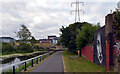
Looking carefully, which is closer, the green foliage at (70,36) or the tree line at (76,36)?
the tree line at (76,36)

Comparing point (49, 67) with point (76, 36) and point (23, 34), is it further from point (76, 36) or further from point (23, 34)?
point (23, 34)

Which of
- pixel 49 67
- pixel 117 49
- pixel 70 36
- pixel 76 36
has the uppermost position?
pixel 70 36

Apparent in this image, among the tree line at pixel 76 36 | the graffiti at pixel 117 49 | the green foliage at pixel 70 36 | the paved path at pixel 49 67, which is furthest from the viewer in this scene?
the green foliage at pixel 70 36

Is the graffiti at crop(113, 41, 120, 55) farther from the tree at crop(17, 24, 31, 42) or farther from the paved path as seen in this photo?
the tree at crop(17, 24, 31, 42)

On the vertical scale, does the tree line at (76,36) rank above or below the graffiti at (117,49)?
above

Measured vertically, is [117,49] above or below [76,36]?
below

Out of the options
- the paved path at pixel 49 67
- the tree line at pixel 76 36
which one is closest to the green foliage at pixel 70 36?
the tree line at pixel 76 36

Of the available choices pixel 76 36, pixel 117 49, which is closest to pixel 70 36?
pixel 76 36

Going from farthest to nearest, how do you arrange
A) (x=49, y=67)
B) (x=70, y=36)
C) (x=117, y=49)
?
(x=70, y=36), (x=49, y=67), (x=117, y=49)

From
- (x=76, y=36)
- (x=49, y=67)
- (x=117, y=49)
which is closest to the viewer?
(x=117, y=49)

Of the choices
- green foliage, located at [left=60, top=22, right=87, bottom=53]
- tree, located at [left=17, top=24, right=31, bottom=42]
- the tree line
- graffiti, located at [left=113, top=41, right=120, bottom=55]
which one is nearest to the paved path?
graffiti, located at [left=113, top=41, right=120, bottom=55]

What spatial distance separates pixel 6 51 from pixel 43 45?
31.9 m

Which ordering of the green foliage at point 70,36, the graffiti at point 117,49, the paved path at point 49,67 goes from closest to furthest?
the graffiti at point 117,49, the paved path at point 49,67, the green foliage at point 70,36

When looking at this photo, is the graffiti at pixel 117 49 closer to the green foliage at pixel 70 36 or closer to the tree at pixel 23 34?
the green foliage at pixel 70 36
